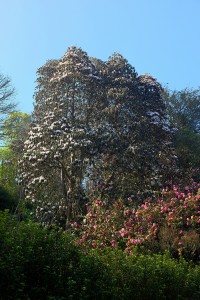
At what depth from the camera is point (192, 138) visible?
1948cm

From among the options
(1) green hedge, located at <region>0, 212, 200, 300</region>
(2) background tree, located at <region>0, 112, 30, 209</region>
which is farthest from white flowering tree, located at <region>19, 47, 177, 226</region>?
(1) green hedge, located at <region>0, 212, 200, 300</region>

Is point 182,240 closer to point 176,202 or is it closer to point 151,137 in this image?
point 176,202

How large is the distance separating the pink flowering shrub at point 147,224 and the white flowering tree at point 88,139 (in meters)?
1.30

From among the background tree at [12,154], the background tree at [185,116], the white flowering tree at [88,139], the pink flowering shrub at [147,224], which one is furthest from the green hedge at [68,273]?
the background tree at [185,116]

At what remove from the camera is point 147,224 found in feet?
33.2

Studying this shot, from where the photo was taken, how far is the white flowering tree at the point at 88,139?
12930 millimetres

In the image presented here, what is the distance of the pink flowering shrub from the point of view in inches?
363

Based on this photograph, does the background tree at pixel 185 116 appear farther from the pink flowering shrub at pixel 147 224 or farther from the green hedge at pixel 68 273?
the green hedge at pixel 68 273

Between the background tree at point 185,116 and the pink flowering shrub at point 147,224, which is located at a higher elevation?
the background tree at point 185,116

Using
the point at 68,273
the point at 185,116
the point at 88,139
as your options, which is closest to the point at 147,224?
the point at 88,139

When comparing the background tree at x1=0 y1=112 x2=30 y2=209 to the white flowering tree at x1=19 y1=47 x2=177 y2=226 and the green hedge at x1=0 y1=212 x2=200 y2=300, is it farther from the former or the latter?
the green hedge at x1=0 y1=212 x2=200 y2=300

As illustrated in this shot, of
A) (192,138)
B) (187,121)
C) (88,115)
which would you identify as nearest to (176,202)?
(88,115)

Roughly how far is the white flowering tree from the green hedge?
22.8 ft

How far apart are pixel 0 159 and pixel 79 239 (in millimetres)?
15965
